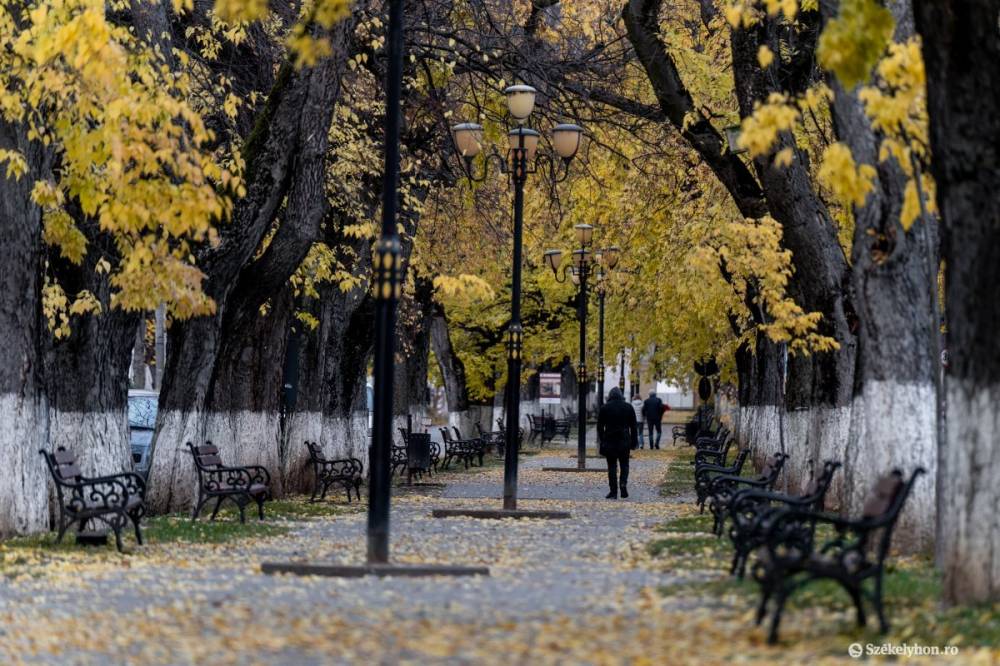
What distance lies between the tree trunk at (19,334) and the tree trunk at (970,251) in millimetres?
9684

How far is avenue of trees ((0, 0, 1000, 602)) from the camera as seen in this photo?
11.3m

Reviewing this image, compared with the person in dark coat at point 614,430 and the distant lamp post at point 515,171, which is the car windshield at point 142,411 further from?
the person in dark coat at point 614,430

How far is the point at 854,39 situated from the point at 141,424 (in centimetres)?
Answer: 1772

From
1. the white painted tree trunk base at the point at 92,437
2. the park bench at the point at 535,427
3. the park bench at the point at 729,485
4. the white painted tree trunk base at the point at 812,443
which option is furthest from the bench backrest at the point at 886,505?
the park bench at the point at 535,427

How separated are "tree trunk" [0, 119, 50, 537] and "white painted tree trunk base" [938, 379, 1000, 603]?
9.80 m

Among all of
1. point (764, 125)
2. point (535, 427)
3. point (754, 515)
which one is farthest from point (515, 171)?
point (535, 427)

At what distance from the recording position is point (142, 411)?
1070 inches

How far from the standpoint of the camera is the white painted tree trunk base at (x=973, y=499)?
34.6 ft

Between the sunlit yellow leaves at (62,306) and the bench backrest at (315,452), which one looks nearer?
the sunlit yellow leaves at (62,306)

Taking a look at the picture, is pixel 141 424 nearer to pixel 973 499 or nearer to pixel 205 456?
pixel 205 456

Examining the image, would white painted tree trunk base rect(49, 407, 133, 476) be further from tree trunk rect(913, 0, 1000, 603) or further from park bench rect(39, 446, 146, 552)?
tree trunk rect(913, 0, 1000, 603)

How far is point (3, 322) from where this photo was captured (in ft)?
54.7

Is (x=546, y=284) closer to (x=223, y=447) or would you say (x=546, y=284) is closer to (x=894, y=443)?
(x=223, y=447)

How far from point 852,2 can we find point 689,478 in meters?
24.1
